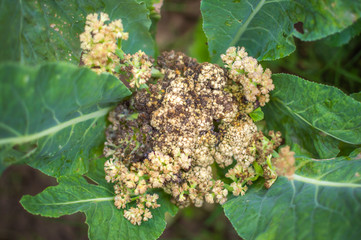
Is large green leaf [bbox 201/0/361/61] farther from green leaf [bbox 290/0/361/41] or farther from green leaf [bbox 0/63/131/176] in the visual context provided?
green leaf [bbox 0/63/131/176]

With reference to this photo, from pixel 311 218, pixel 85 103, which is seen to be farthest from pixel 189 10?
pixel 311 218

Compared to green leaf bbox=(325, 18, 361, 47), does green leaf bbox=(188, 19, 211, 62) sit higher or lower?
lower

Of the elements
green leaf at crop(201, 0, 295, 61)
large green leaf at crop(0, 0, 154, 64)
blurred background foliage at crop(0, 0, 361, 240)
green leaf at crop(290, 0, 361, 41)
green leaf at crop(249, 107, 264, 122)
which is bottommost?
blurred background foliage at crop(0, 0, 361, 240)

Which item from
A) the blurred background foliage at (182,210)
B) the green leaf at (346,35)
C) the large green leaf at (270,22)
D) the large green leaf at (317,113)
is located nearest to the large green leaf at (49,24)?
the large green leaf at (270,22)

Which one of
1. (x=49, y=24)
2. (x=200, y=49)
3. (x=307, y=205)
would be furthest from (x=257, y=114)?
(x=49, y=24)

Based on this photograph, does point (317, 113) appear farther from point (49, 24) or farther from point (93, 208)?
point (49, 24)

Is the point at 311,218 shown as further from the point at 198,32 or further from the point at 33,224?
the point at 33,224

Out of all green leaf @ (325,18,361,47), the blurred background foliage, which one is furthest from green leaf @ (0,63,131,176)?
green leaf @ (325,18,361,47)
